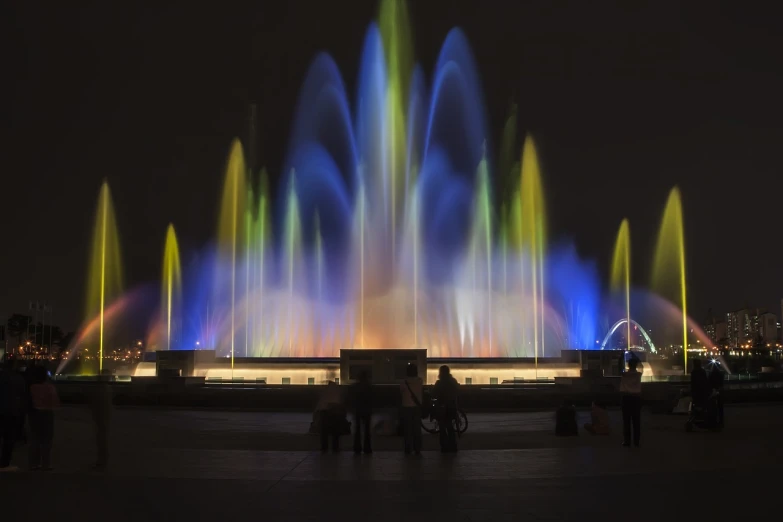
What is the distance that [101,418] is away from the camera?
457 inches

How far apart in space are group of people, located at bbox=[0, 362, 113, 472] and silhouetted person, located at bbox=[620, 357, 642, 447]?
7703mm

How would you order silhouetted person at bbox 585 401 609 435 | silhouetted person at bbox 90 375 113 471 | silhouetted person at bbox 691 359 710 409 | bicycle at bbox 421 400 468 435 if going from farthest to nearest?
silhouetted person at bbox 585 401 609 435 < silhouetted person at bbox 691 359 710 409 < bicycle at bbox 421 400 468 435 < silhouetted person at bbox 90 375 113 471

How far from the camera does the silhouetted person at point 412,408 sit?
13.1 metres

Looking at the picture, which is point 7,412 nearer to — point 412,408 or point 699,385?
point 412,408

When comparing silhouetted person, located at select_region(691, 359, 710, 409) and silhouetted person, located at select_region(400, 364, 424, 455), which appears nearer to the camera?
silhouetted person, located at select_region(400, 364, 424, 455)

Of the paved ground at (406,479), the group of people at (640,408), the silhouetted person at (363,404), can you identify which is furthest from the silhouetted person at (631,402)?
the silhouetted person at (363,404)

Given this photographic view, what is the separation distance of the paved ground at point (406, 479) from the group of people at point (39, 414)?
0.33m

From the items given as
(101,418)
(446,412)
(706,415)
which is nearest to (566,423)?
Result: (706,415)

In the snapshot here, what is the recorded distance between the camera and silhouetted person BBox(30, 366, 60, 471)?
37.0ft

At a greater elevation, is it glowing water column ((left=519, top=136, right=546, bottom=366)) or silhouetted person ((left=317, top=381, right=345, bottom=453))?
glowing water column ((left=519, top=136, right=546, bottom=366))

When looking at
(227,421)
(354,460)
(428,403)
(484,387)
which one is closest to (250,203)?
→ (484,387)

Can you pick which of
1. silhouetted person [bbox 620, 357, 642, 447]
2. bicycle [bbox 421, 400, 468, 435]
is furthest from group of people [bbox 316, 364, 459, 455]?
silhouetted person [bbox 620, 357, 642, 447]

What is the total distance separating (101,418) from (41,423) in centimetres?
75

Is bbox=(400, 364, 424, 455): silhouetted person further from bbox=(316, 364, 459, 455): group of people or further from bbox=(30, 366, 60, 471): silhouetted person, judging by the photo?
bbox=(30, 366, 60, 471): silhouetted person
